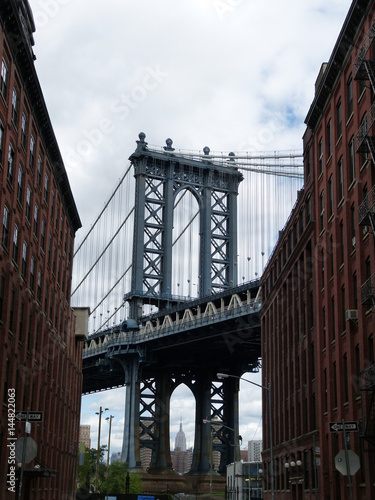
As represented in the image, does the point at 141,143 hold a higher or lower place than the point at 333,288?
higher

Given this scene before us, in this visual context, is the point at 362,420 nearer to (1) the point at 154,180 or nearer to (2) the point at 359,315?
(2) the point at 359,315

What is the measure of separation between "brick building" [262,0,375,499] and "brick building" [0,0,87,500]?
603 inches

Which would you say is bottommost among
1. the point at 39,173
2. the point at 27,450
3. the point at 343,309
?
the point at 27,450

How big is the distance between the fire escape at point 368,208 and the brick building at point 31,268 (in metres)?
15.6

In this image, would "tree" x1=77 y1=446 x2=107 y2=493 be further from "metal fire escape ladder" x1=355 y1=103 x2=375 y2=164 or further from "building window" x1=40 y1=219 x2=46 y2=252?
"metal fire escape ladder" x1=355 y1=103 x2=375 y2=164

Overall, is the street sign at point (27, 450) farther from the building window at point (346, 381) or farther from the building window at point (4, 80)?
the building window at point (4, 80)

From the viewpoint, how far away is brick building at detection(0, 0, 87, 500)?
40.1 metres

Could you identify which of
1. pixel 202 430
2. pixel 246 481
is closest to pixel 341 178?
pixel 246 481

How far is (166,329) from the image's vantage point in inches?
4097

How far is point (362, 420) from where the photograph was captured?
115 ft

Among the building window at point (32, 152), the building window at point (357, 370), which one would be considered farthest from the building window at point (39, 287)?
the building window at point (357, 370)

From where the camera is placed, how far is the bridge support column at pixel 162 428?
378ft

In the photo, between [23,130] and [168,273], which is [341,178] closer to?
[23,130]

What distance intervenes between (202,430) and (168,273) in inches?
883
